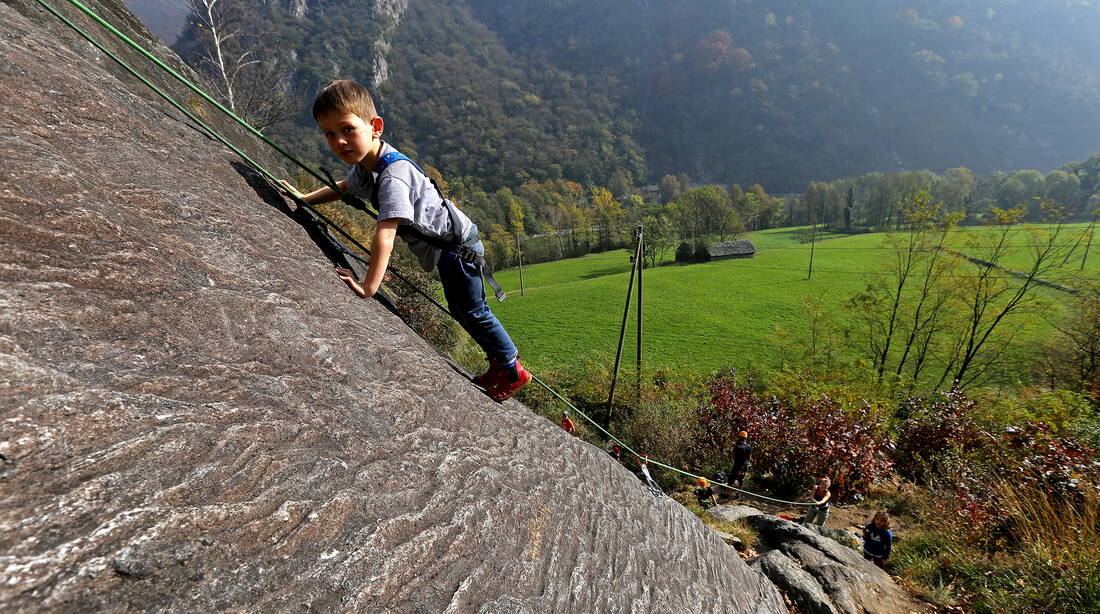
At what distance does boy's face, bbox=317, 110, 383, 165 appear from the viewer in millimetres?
2434

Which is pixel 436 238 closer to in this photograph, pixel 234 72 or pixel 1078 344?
pixel 234 72

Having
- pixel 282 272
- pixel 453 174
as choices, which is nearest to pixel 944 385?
pixel 282 272

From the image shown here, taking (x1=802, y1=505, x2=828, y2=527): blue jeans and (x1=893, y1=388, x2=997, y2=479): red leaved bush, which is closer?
(x1=802, y1=505, x2=828, y2=527): blue jeans

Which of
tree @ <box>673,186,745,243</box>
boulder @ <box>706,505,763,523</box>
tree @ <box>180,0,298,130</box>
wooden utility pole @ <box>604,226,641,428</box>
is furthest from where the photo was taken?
tree @ <box>673,186,745,243</box>

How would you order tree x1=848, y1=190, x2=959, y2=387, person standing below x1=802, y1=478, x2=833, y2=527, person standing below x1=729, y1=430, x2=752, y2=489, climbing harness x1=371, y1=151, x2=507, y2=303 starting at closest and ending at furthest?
climbing harness x1=371, y1=151, x2=507, y2=303
person standing below x1=802, y1=478, x2=833, y2=527
person standing below x1=729, y1=430, x2=752, y2=489
tree x1=848, y1=190, x2=959, y2=387

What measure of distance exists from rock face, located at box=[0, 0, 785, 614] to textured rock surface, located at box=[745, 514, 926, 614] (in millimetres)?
2809

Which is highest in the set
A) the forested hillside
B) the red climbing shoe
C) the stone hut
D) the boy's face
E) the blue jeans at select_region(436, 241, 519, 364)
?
the forested hillside

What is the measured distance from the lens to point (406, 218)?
8.11ft

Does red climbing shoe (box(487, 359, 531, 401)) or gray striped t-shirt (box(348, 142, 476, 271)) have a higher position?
gray striped t-shirt (box(348, 142, 476, 271))

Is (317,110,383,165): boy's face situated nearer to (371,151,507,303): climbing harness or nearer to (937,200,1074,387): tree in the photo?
(371,151,507,303): climbing harness

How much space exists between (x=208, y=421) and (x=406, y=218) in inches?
53.8

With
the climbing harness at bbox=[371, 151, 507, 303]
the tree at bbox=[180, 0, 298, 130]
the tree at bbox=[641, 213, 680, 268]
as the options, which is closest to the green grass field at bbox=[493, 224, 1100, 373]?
the tree at bbox=[641, 213, 680, 268]

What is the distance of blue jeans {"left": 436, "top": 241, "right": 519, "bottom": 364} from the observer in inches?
117

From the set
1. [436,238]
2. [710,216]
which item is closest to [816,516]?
[436,238]
